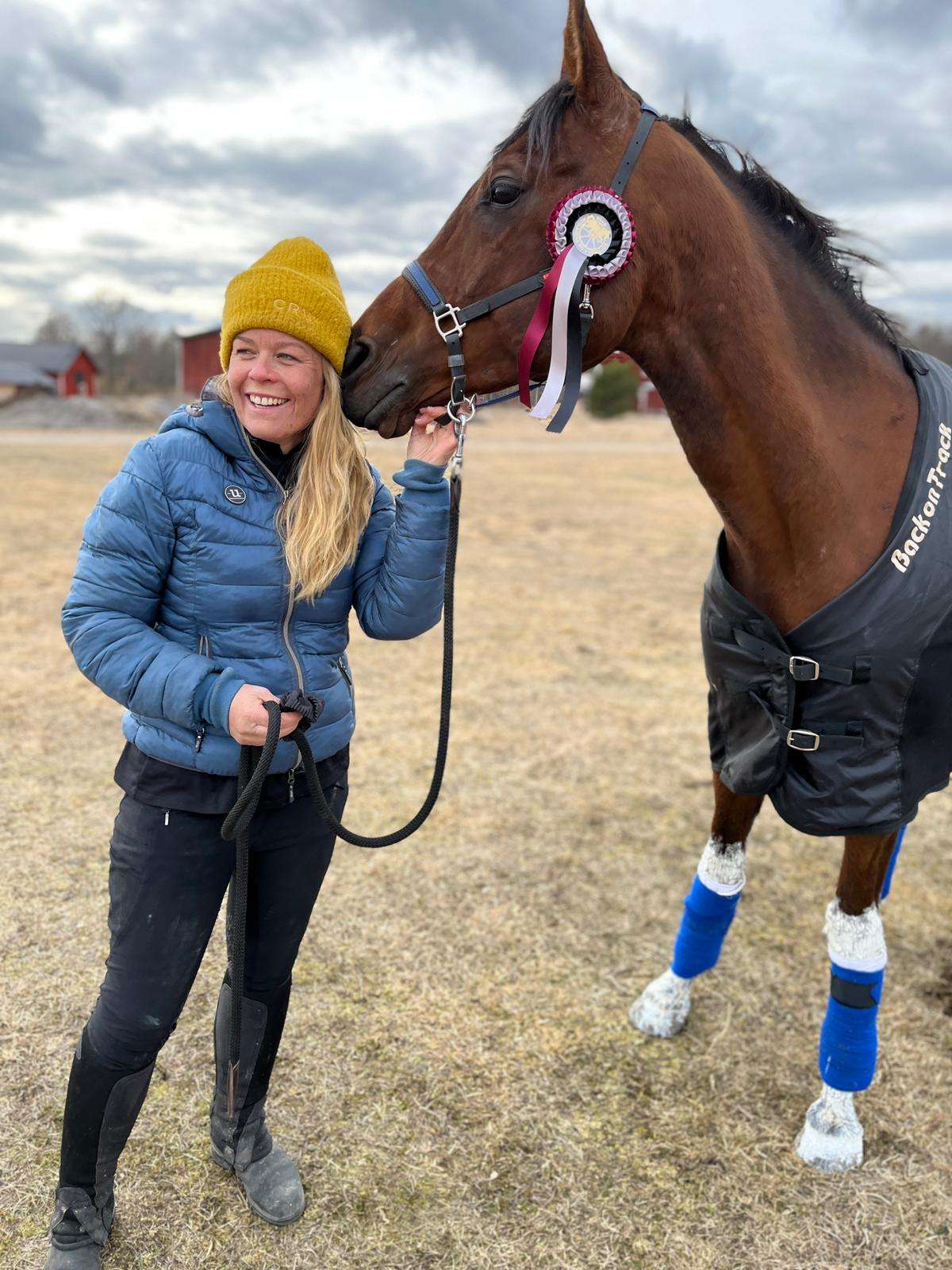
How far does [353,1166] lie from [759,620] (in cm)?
168

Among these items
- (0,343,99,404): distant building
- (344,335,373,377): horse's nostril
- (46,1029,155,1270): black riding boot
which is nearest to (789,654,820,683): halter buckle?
(344,335,373,377): horse's nostril

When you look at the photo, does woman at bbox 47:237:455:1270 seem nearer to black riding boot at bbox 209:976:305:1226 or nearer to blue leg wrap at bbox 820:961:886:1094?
black riding boot at bbox 209:976:305:1226

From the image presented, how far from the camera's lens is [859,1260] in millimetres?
2062

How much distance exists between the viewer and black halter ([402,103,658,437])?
1760 millimetres

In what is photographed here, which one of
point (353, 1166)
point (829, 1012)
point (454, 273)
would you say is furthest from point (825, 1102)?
point (454, 273)

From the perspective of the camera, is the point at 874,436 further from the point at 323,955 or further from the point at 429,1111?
the point at 323,955

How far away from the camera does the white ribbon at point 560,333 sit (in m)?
1.71

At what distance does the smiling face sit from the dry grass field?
1793 millimetres

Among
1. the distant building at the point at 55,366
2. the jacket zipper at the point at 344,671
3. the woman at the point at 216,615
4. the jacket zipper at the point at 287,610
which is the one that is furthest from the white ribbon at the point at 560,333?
the distant building at the point at 55,366

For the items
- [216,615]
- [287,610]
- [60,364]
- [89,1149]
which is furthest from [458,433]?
[60,364]

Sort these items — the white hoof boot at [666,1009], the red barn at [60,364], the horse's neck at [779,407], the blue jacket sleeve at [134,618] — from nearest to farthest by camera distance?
1. the blue jacket sleeve at [134,618]
2. the horse's neck at [779,407]
3. the white hoof boot at [666,1009]
4. the red barn at [60,364]

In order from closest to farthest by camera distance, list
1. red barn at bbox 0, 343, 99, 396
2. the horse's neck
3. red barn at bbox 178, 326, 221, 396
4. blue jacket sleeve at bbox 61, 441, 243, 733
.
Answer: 1. blue jacket sleeve at bbox 61, 441, 243, 733
2. the horse's neck
3. red barn at bbox 178, 326, 221, 396
4. red barn at bbox 0, 343, 99, 396

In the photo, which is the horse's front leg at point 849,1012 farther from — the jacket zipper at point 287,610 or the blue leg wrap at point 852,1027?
the jacket zipper at point 287,610

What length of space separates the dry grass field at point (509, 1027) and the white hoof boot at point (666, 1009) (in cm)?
6
